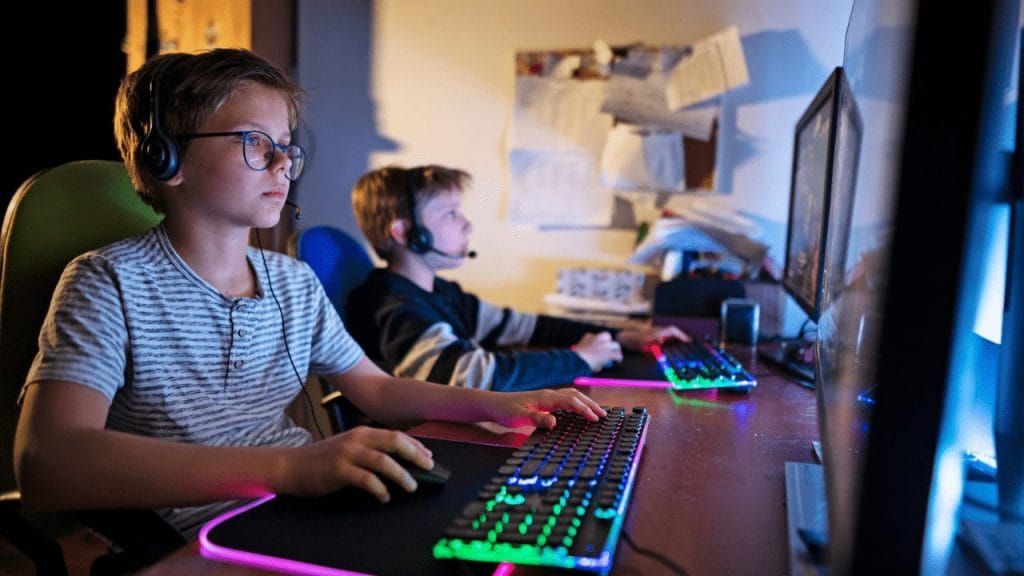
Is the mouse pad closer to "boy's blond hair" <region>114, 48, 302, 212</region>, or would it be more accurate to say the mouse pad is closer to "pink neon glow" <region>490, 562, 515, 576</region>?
"pink neon glow" <region>490, 562, 515, 576</region>

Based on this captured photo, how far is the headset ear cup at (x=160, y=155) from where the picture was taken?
2.80 ft

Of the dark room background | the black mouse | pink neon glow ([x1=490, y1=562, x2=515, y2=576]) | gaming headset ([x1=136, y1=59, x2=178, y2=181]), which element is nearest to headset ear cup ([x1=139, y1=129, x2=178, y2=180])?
gaming headset ([x1=136, y1=59, x2=178, y2=181])

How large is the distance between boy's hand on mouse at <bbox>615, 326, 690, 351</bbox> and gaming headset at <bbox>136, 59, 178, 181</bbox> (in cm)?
94

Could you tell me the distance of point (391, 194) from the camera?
5.00 ft

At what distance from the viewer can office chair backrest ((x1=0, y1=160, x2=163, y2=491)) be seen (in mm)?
843

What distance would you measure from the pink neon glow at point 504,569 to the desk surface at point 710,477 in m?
0.08

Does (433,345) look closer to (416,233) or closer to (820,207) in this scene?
(416,233)

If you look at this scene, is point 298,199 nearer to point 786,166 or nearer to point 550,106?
point 550,106

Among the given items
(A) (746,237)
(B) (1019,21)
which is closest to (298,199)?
(A) (746,237)

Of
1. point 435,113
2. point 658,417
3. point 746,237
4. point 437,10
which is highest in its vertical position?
point 437,10

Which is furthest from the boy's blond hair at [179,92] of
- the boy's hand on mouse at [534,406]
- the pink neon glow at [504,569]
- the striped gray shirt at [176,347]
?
the pink neon glow at [504,569]

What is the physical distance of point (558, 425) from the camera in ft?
2.57

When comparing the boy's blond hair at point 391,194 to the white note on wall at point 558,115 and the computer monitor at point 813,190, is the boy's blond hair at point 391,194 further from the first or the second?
the computer monitor at point 813,190

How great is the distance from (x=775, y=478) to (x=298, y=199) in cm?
178
